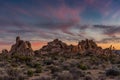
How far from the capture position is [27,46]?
82.6 metres

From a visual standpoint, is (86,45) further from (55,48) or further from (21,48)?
(21,48)

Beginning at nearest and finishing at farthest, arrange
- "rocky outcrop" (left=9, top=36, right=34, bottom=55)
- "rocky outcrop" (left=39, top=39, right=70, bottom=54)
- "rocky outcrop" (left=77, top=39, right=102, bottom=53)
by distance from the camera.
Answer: "rocky outcrop" (left=9, top=36, right=34, bottom=55), "rocky outcrop" (left=39, top=39, right=70, bottom=54), "rocky outcrop" (left=77, top=39, right=102, bottom=53)

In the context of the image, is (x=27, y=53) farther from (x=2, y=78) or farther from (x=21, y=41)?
(x=2, y=78)

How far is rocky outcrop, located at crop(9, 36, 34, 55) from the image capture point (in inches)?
3145

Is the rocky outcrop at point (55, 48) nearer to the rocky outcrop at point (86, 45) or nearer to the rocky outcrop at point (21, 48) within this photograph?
the rocky outcrop at point (86, 45)

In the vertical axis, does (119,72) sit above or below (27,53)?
below

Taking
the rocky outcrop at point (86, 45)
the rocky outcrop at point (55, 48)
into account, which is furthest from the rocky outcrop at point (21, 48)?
the rocky outcrop at point (86, 45)

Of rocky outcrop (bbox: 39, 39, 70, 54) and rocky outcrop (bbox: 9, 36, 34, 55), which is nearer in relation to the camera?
rocky outcrop (bbox: 9, 36, 34, 55)

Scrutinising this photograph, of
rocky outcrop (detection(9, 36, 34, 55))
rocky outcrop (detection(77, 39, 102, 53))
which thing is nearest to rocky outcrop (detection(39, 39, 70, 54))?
rocky outcrop (detection(77, 39, 102, 53))

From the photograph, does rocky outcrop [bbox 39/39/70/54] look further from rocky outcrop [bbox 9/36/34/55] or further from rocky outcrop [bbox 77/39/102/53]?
rocky outcrop [bbox 9/36/34/55]

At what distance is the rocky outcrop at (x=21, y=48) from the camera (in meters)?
79.9

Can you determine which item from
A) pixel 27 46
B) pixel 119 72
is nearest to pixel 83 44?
pixel 27 46

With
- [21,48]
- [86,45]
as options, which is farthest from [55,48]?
[21,48]

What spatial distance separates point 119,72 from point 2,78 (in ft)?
36.6
